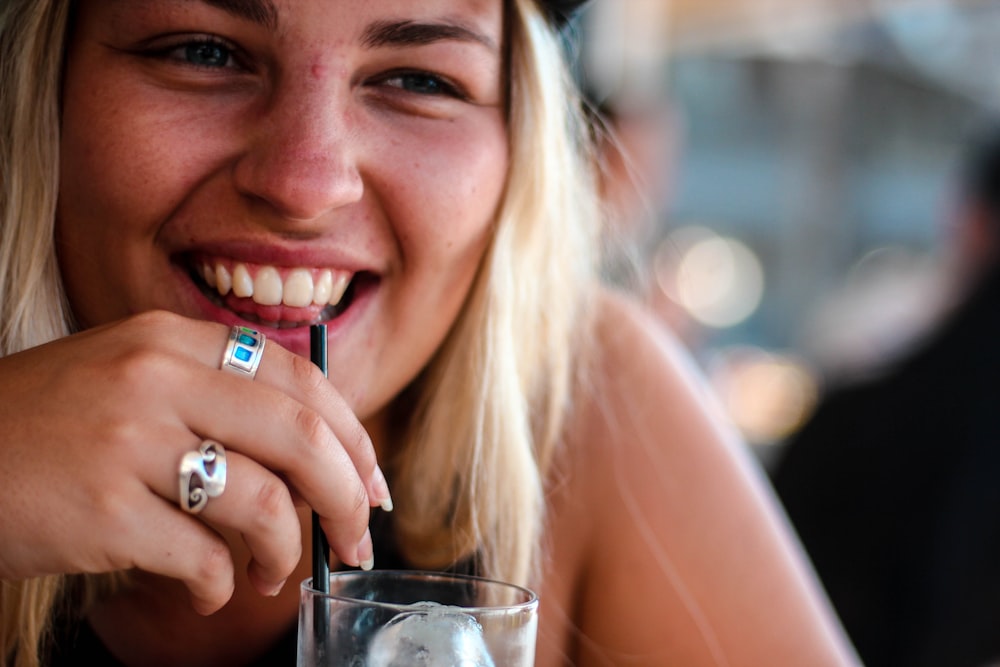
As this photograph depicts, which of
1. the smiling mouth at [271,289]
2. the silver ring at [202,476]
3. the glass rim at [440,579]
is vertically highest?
the smiling mouth at [271,289]

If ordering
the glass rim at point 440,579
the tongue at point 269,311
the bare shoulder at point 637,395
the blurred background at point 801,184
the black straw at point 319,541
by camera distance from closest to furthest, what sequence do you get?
the glass rim at point 440,579 → the black straw at point 319,541 → the tongue at point 269,311 → the bare shoulder at point 637,395 → the blurred background at point 801,184

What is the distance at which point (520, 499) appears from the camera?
1.64 m

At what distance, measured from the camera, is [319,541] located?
3.48ft

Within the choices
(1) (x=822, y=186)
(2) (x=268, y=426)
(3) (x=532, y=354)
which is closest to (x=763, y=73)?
(1) (x=822, y=186)

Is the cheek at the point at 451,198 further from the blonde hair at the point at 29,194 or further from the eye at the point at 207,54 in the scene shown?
the blonde hair at the point at 29,194

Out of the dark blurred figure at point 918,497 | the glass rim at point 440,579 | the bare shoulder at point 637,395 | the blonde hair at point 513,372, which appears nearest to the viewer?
the glass rim at point 440,579

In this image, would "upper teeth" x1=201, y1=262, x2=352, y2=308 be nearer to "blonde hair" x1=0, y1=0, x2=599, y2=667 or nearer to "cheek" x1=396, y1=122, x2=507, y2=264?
"cheek" x1=396, y1=122, x2=507, y2=264

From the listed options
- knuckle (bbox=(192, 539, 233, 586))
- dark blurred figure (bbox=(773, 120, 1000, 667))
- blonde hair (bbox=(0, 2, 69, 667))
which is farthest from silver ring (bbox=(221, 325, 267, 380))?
dark blurred figure (bbox=(773, 120, 1000, 667))

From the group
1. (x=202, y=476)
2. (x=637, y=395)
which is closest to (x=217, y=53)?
(x=202, y=476)

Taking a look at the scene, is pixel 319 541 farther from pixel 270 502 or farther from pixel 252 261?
pixel 252 261

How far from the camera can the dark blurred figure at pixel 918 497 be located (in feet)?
10.4

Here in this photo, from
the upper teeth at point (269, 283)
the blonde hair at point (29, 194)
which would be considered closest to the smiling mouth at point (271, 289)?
the upper teeth at point (269, 283)

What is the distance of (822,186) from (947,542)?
7.00m

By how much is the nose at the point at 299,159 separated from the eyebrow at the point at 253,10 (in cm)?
9
